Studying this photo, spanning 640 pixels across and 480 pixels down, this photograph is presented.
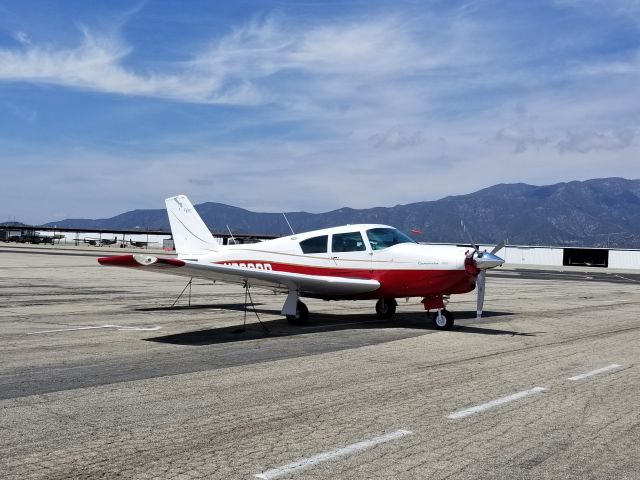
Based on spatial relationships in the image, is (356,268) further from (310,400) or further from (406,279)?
(310,400)

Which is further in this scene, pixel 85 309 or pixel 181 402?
pixel 85 309

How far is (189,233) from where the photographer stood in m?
19.2

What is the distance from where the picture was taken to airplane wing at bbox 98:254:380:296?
13678 mm

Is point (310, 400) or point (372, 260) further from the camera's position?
point (372, 260)

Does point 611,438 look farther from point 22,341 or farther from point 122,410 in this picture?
point 22,341

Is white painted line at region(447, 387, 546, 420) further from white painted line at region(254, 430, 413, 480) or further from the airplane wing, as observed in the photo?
the airplane wing

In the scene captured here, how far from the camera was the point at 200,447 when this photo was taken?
5914 mm

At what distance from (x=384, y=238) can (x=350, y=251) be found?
90 centimetres

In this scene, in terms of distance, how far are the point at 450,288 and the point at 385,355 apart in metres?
4.22

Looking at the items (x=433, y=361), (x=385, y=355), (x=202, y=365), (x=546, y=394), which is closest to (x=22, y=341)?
(x=202, y=365)

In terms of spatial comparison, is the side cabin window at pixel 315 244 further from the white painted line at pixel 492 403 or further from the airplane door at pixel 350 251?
A: the white painted line at pixel 492 403

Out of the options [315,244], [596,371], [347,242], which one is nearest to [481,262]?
[347,242]

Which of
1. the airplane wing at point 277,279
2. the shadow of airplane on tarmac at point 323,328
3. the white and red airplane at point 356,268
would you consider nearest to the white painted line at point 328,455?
the shadow of airplane on tarmac at point 323,328

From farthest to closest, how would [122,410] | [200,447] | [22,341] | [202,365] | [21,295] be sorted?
[21,295], [22,341], [202,365], [122,410], [200,447]
